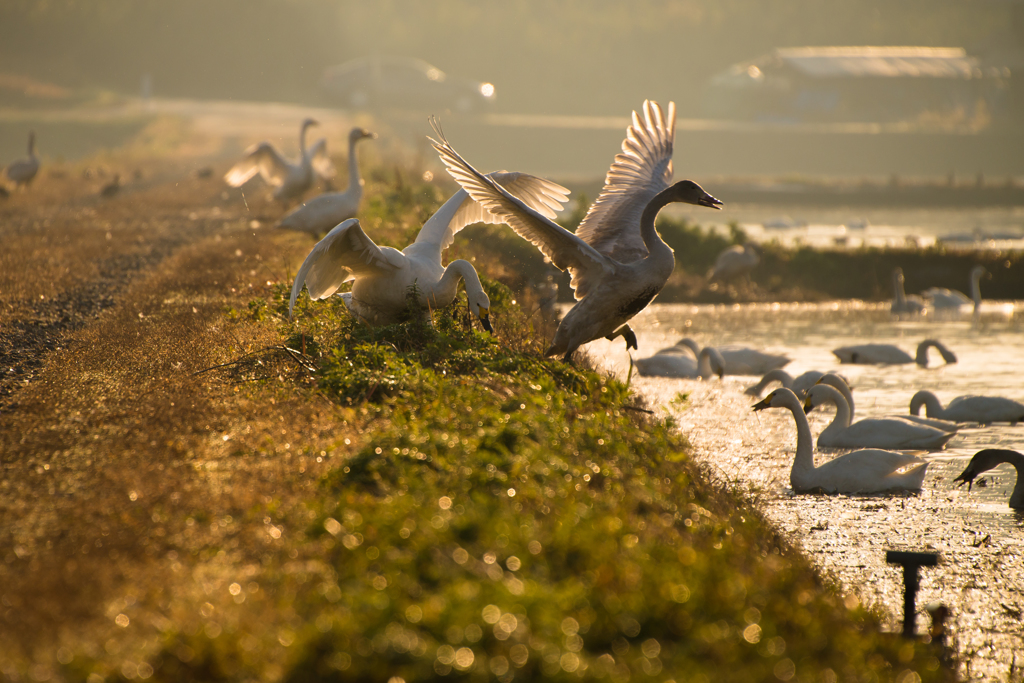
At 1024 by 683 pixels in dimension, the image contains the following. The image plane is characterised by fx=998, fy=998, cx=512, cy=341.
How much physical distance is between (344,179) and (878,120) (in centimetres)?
4309

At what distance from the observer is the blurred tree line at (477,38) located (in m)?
53.4

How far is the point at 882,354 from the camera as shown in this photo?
14.3 m

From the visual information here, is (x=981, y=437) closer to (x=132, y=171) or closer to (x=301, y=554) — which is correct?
(x=301, y=554)

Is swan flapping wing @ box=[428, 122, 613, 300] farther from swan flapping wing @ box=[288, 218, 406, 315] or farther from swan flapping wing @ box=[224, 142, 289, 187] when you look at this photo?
swan flapping wing @ box=[224, 142, 289, 187]

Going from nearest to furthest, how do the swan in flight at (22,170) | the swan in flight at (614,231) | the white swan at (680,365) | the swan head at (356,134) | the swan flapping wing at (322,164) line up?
the swan in flight at (614,231), the white swan at (680,365), the swan head at (356,134), the swan flapping wing at (322,164), the swan in flight at (22,170)

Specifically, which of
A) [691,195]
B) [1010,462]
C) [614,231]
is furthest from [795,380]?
[691,195]

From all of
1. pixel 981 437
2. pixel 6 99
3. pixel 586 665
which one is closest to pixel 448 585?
pixel 586 665

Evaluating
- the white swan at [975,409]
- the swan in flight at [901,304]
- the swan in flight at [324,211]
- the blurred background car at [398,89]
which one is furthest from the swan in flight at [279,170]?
the blurred background car at [398,89]

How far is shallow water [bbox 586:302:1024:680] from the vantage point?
6191mm

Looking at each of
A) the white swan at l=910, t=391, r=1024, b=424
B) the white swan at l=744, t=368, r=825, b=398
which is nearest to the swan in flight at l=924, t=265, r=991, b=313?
the white swan at l=910, t=391, r=1024, b=424

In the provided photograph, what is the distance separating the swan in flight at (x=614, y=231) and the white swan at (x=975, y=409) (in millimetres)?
3823

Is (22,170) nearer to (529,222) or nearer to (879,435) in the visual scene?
(529,222)

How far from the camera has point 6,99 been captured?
4650 centimetres

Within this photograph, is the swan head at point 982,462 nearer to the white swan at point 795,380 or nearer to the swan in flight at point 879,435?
the swan in flight at point 879,435
